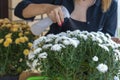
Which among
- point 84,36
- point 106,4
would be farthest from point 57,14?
point 106,4

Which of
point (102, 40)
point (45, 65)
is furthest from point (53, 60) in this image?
point (102, 40)

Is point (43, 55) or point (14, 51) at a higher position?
point (43, 55)

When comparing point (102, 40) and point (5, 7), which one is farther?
point (5, 7)

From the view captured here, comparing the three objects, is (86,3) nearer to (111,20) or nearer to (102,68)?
(111,20)

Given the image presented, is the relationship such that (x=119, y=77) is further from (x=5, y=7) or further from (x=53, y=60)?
(x=5, y=7)

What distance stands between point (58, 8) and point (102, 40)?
135 mm

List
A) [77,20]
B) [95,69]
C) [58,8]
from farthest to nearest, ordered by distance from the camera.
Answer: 1. [77,20]
2. [58,8]
3. [95,69]

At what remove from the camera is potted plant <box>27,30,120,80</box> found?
49cm

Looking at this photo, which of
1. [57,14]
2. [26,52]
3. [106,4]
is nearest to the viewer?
[57,14]

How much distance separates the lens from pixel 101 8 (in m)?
0.95

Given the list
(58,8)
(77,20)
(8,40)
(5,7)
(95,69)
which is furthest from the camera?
(5,7)

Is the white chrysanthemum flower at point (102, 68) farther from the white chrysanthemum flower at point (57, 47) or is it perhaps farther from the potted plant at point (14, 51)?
the potted plant at point (14, 51)

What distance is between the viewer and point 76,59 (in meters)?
0.50

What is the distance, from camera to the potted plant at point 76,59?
490 mm
